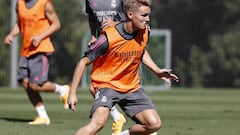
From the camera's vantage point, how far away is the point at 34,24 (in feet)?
40.1

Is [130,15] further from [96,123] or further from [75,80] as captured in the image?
[96,123]

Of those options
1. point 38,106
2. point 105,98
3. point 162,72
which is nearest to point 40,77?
point 38,106

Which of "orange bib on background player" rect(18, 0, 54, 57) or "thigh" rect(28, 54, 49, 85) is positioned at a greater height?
"orange bib on background player" rect(18, 0, 54, 57)

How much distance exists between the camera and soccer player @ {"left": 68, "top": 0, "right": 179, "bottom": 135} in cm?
807

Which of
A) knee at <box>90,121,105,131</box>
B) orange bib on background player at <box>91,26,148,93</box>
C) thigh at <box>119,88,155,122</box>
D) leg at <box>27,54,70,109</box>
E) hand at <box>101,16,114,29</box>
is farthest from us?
leg at <box>27,54,70,109</box>

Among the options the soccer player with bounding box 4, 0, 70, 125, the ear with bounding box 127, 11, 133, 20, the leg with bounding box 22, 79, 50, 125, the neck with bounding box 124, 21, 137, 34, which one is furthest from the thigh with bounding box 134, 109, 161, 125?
the soccer player with bounding box 4, 0, 70, 125

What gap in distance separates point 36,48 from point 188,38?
16.9 meters

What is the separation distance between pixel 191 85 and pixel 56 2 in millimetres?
5711

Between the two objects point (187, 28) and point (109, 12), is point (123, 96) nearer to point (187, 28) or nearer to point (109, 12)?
point (109, 12)

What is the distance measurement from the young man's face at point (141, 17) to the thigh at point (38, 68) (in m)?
4.09

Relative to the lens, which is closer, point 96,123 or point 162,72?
point 96,123

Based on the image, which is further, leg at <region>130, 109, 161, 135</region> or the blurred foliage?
the blurred foliage

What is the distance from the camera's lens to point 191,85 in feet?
→ 94.3

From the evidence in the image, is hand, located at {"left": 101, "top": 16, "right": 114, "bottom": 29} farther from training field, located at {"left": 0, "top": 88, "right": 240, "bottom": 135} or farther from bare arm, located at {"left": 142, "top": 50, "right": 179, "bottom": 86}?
training field, located at {"left": 0, "top": 88, "right": 240, "bottom": 135}
